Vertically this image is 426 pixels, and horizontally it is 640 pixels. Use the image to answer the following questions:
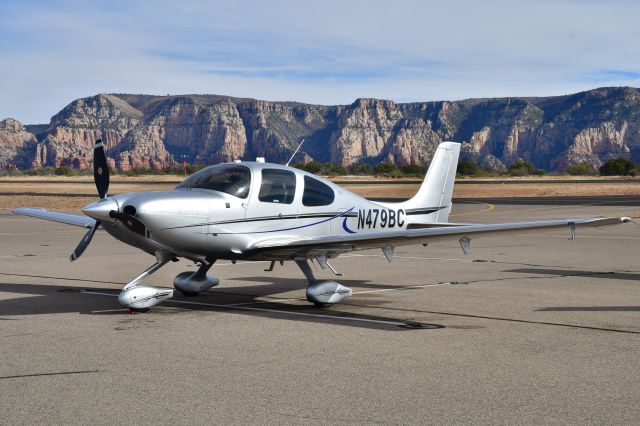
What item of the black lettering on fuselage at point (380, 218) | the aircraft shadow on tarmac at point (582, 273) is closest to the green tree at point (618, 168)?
the aircraft shadow on tarmac at point (582, 273)

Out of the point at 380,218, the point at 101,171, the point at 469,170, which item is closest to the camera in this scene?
the point at 101,171

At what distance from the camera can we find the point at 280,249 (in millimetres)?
11562

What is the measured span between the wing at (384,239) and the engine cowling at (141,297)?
4.53ft

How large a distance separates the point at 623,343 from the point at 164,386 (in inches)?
198

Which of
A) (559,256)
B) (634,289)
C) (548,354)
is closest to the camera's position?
(548,354)

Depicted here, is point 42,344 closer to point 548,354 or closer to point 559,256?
point 548,354

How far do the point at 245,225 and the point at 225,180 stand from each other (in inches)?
29.4

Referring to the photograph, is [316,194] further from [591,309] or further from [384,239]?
[591,309]

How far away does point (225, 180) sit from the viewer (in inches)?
468

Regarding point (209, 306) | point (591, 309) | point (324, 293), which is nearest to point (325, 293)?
point (324, 293)

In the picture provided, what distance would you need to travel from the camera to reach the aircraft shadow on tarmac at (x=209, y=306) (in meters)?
10.5

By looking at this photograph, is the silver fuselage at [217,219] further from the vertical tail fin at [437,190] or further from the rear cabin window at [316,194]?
the vertical tail fin at [437,190]

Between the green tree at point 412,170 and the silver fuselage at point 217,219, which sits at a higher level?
the silver fuselage at point 217,219

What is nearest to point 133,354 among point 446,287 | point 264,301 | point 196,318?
→ point 196,318
